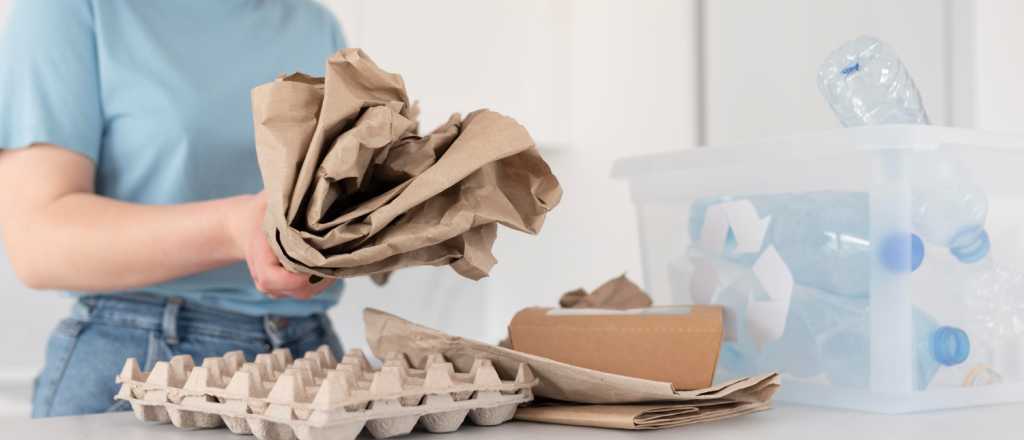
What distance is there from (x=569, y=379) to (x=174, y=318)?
549 mm

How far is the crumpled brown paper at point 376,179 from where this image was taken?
0.53 m

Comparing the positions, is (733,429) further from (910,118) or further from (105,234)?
(105,234)

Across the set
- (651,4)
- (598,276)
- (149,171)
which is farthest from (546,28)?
(149,171)

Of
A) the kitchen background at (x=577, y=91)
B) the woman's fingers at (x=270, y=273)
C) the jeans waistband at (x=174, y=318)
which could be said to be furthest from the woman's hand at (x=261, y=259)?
the kitchen background at (x=577, y=91)

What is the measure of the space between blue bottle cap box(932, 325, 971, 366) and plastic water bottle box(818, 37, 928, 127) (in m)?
0.19

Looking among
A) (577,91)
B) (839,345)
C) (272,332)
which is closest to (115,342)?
(272,332)

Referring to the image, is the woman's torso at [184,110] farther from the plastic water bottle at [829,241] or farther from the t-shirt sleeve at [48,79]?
the plastic water bottle at [829,241]

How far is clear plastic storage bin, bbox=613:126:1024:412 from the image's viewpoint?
0.72 meters

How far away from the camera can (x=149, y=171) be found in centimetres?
105

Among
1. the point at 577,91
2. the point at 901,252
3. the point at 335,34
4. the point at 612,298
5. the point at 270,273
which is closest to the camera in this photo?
the point at 270,273

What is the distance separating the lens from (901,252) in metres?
0.72

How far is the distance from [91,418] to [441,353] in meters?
0.25

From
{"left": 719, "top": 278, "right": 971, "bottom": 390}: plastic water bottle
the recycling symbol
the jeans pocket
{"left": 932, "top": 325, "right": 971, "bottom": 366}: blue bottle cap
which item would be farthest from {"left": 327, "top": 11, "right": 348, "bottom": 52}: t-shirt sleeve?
{"left": 932, "top": 325, "right": 971, "bottom": 366}: blue bottle cap

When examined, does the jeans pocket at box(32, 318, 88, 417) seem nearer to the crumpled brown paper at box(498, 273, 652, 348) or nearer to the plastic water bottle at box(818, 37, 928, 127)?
the crumpled brown paper at box(498, 273, 652, 348)
